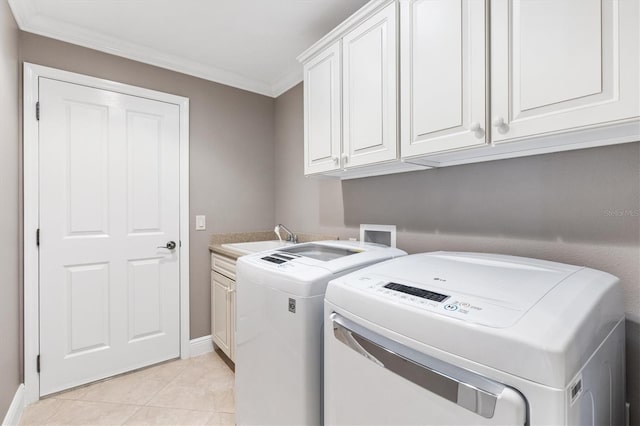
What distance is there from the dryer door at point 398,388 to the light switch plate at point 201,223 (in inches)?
71.3

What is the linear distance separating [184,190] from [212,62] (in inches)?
41.7

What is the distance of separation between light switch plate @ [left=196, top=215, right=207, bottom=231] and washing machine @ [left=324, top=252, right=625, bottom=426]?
5.92 feet

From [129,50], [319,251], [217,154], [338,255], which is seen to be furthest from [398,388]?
[129,50]

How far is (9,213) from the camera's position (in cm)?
165

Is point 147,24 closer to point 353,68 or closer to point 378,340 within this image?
point 353,68

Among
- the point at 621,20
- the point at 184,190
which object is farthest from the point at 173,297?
the point at 621,20

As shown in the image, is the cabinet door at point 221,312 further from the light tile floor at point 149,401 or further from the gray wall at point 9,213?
the gray wall at point 9,213

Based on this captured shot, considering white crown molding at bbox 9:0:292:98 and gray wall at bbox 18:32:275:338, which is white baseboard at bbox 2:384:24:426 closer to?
gray wall at bbox 18:32:275:338

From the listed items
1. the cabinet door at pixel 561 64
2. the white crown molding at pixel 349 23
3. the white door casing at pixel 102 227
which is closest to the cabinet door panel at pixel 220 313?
the white door casing at pixel 102 227

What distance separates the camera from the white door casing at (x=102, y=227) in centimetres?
191

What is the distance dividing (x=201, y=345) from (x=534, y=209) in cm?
253

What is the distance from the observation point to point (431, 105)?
1.21 metres

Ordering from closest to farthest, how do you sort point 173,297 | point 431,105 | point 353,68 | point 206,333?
point 431,105 → point 353,68 → point 173,297 → point 206,333

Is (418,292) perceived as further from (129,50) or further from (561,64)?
(129,50)
